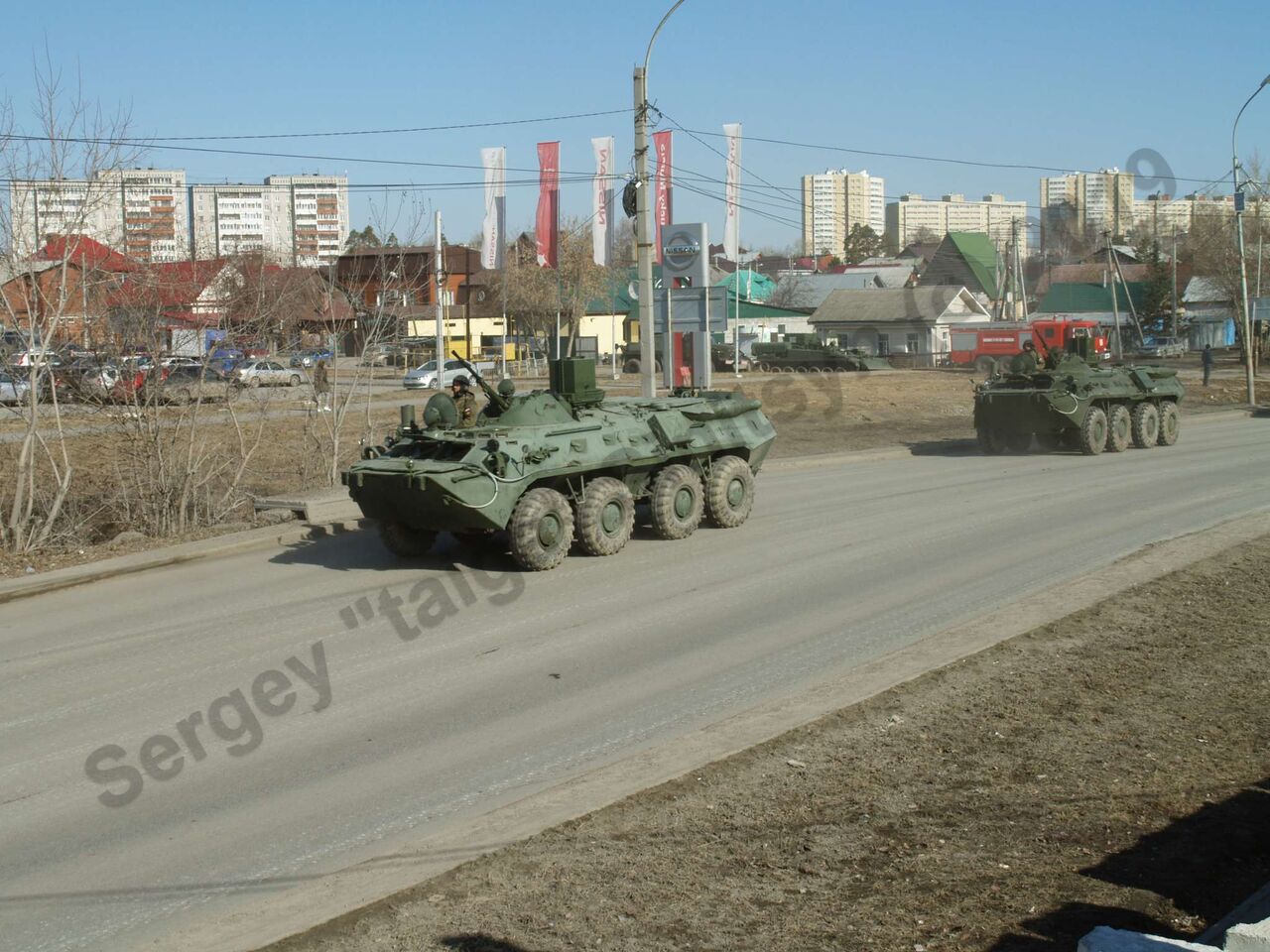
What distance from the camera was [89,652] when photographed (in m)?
10.3

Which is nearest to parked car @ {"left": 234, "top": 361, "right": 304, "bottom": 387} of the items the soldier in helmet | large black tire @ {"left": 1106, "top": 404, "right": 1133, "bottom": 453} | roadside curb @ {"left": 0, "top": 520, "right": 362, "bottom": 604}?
roadside curb @ {"left": 0, "top": 520, "right": 362, "bottom": 604}

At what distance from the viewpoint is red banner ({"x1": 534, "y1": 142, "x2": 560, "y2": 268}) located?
102 ft

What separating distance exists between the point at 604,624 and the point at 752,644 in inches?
52.2

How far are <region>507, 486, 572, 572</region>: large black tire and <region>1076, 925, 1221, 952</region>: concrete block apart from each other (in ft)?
30.0

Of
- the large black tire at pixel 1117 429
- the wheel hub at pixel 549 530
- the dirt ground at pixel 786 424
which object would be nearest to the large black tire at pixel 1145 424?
the large black tire at pixel 1117 429

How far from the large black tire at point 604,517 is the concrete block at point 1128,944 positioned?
9.72 meters

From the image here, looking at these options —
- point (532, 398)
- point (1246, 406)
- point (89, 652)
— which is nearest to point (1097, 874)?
point (89, 652)

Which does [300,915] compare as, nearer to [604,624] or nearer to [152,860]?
[152,860]

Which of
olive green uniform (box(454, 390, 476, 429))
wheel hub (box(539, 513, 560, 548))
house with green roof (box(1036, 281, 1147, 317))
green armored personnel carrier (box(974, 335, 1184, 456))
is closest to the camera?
wheel hub (box(539, 513, 560, 548))

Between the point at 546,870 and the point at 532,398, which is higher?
the point at 532,398

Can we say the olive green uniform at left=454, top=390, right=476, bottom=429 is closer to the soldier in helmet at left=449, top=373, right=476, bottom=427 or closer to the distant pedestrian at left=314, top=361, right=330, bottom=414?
the soldier in helmet at left=449, top=373, right=476, bottom=427

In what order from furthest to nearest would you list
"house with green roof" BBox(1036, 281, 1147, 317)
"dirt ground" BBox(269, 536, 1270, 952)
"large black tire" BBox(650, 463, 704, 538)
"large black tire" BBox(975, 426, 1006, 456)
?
"house with green roof" BBox(1036, 281, 1147, 317)
"large black tire" BBox(975, 426, 1006, 456)
"large black tire" BBox(650, 463, 704, 538)
"dirt ground" BBox(269, 536, 1270, 952)

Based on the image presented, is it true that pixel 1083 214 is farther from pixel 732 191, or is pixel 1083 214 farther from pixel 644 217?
pixel 644 217

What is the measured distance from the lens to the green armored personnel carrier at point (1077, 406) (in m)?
23.6
